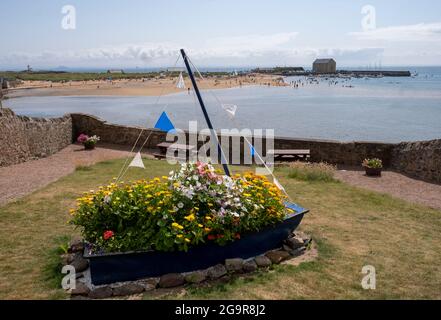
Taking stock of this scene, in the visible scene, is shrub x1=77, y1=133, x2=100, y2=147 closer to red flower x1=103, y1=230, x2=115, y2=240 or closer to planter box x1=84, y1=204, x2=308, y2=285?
red flower x1=103, y1=230, x2=115, y2=240

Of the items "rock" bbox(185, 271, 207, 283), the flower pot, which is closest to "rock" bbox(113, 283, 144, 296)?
"rock" bbox(185, 271, 207, 283)

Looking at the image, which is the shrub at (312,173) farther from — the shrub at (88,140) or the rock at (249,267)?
the shrub at (88,140)

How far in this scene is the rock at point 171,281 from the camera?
6047 mm

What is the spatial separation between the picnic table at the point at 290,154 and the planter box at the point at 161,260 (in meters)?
9.62

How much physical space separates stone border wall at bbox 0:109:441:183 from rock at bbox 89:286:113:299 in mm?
10965

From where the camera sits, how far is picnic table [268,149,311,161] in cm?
1617

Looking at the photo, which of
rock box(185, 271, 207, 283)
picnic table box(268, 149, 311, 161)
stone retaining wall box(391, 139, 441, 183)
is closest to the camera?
rock box(185, 271, 207, 283)

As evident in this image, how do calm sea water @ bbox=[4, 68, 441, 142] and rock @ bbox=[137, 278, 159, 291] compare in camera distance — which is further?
calm sea water @ bbox=[4, 68, 441, 142]

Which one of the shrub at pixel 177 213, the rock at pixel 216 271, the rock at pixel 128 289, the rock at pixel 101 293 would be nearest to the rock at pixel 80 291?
the rock at pixel 101 293

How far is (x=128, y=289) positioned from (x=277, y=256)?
2.63 m

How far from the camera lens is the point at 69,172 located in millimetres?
14258

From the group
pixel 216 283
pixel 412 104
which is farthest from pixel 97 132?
pixel 412 104

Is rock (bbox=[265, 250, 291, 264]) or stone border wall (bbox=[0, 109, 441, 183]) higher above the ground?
stone border wall (bbox=[0, 109, 441, 183])
